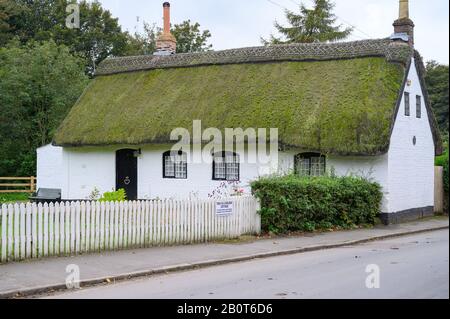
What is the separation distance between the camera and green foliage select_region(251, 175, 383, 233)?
1612 cm

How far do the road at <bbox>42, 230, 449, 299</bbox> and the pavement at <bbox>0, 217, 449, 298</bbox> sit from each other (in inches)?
13.8

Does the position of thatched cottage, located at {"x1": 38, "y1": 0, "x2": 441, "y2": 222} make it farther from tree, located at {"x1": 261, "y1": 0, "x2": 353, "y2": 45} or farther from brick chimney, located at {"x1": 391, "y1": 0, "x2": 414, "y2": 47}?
tree, located at {"x1": 261, "y1": 0, "x2": 353, "y2": 45}

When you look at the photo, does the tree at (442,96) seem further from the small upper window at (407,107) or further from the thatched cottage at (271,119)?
the small upper window at (407,107)

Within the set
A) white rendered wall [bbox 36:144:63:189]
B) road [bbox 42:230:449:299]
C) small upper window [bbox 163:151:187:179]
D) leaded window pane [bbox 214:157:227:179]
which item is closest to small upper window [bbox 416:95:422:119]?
leaded window pane [bbox 214:157:227:179]

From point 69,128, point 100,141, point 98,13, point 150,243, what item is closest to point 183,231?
point 150,243

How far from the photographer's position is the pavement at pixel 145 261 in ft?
31.7

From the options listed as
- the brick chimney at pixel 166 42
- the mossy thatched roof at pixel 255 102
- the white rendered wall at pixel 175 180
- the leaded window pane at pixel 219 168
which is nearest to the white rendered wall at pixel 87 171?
the mossy thatched roof at pixel 255 102

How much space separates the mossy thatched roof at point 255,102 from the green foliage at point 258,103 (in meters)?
0.03

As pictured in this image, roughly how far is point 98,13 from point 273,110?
34.8 meters

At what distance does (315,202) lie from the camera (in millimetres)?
17094

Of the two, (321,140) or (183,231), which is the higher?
(321,140)

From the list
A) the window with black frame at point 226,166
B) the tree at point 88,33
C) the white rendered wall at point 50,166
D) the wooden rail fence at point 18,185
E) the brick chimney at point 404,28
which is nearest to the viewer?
the window with black frame at point 226,166

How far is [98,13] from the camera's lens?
170 ft

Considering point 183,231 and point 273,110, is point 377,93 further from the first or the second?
point 183,231
